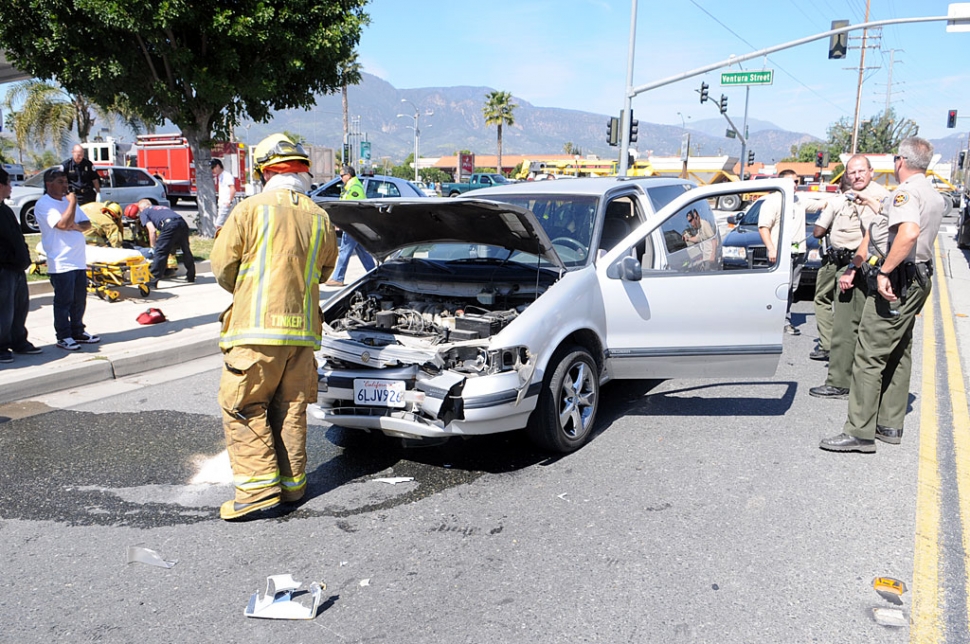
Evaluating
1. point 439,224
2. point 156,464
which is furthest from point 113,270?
point 439,224

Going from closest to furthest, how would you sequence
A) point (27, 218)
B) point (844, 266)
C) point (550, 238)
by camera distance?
point (550, 238)
point (844, 266)
point (27, 218)

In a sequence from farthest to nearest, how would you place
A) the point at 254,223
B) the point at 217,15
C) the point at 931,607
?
1. the point at 217,15
2. the point at 254,223
3. the point at 931,607

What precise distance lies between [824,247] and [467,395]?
4370 millimetres

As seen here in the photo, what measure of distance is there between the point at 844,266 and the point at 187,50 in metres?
11.3

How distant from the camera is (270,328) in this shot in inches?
154

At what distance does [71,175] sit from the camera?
1353 cm

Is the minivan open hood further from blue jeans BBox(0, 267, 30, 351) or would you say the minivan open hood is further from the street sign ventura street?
the street sign ventura street

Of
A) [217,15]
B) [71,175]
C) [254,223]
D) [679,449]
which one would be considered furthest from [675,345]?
[71,175]

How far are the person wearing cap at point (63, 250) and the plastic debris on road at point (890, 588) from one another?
701cm

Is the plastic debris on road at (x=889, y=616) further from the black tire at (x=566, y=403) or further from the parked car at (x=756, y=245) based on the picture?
the parked car at (x=756, y=245)

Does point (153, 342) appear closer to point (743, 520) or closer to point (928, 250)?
point (743, 520)

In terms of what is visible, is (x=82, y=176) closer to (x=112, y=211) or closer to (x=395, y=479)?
(x=112, y=211)

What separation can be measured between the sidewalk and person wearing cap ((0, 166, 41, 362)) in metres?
0.18

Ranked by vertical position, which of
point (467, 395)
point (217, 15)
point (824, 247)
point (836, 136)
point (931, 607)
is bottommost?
point (931, 607)
